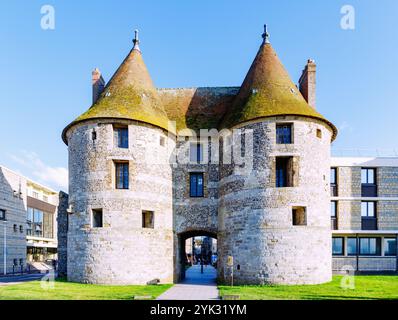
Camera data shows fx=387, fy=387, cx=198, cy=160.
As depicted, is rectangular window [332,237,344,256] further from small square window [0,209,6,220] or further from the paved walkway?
small square window [0,209,6,220]

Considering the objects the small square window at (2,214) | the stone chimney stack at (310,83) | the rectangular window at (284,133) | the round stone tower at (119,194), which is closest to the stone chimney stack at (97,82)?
the round stone tower at (119,194)

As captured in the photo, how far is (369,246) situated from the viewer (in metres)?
33.0

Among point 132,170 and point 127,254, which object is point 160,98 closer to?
point 132,170

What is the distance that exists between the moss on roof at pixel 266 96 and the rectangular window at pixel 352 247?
12471 millimetres

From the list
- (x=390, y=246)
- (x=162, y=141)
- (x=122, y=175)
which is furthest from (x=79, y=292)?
(x=390, y=246)

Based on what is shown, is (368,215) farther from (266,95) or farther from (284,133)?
(266,95)

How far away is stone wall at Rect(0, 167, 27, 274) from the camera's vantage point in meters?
37.6

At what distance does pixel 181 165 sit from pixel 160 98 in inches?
220

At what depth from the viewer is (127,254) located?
71.7 feet

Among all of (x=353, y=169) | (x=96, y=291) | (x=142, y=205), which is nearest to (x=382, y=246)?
(x=353, y=169)

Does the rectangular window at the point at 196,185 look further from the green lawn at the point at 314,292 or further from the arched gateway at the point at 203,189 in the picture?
the green lawn at the point at 314,292

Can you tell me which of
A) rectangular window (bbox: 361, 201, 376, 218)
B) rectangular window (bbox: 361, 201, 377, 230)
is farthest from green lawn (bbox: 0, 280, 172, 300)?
rectangular window (bbox: 361, 201, 376, 218)

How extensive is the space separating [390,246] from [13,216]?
3595cm

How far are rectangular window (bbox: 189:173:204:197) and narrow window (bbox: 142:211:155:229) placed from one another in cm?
315
